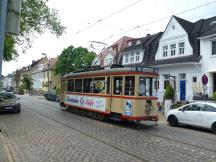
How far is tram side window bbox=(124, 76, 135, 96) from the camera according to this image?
15620 millimetres

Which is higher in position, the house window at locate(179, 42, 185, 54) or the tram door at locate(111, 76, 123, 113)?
the house window at locate(179, 42, 185, 54)

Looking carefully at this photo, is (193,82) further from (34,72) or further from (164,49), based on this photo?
(34,72)

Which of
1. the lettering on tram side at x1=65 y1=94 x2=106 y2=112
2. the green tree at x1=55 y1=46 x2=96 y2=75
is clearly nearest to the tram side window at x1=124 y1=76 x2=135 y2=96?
the lettering on tram side at x1=65 y1=94 x2=106 y2=112

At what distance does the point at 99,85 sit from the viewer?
18.4 m

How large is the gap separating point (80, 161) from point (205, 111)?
946 centimetres

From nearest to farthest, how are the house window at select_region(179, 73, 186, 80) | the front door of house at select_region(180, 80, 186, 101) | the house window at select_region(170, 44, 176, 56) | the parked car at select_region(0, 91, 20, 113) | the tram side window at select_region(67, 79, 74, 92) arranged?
the parked car at select_region(0, 91, 20, 113), the tram side window at select_region(67, 79, 74, 92), the front door of house at select_region(180, 80, 186, 101), the house window at select_region(179, 73, 186, 80), the house window at select_region(170, 44, 176, 56)

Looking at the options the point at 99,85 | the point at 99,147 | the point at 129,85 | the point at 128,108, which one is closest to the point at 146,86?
the point at 129,85

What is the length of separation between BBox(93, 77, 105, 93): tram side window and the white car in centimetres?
410

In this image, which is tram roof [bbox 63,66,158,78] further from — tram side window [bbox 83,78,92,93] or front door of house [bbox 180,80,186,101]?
front door of house [bbox 180,80,186,101]

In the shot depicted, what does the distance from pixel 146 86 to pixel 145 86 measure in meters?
0.09

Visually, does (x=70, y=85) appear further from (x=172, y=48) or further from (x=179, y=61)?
(x=172, y=48)

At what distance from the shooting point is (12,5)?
13.5ft

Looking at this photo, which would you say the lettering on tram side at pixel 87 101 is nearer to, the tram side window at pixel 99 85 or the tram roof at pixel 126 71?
the tram side window at pixel 99 85

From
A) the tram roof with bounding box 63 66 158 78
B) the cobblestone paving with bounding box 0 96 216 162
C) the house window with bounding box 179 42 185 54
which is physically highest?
the house window with bounding box 179 42 185 54
